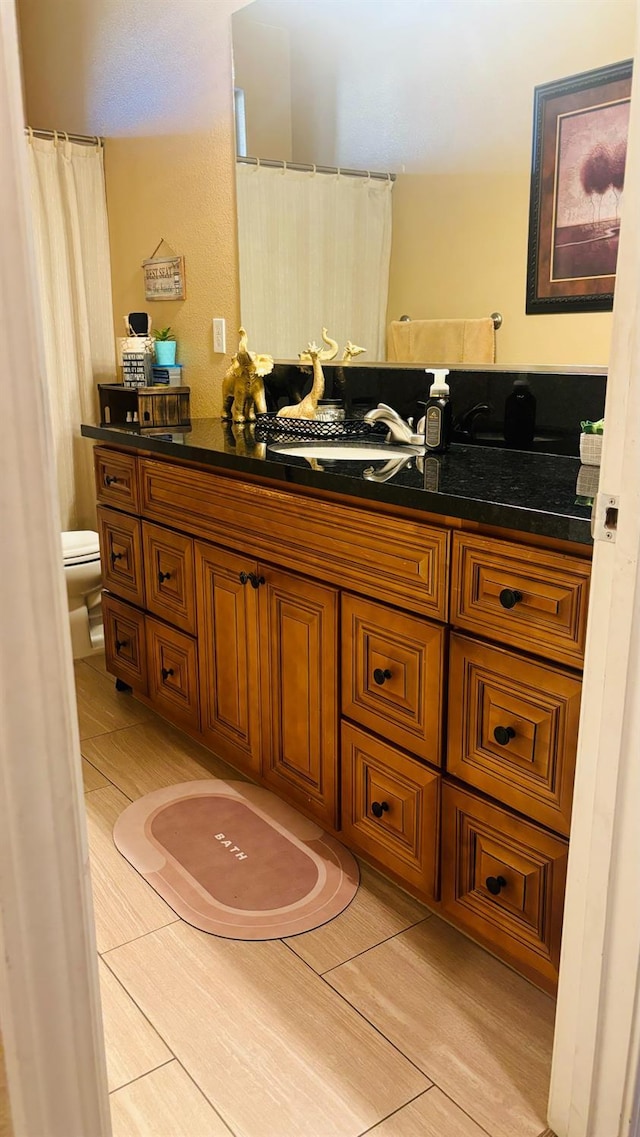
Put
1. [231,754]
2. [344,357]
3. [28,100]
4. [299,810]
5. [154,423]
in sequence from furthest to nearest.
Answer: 1. [28,100]
2. [154,423]
3. [344,357]
4. [231,754]
5. [299,810]

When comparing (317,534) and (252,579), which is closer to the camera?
(317,534)

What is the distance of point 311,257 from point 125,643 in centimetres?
129

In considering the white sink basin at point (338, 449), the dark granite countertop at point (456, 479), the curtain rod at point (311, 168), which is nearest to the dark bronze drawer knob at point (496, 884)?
the dark granite countertop at point (456, 479)

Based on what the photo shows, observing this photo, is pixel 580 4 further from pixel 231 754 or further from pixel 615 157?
pixel 231 754

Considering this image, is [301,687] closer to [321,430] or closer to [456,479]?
[456,479]

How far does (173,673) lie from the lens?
96.8 inches

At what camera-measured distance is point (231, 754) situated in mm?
2244

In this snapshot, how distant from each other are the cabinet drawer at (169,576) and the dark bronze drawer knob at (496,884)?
1.08 m

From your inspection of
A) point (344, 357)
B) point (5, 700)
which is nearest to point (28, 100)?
point (344, 357)

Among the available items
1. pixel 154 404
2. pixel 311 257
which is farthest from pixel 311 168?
pixel 154 404

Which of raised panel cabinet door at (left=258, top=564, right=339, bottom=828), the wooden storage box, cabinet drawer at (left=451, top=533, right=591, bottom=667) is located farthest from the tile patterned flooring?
the wooden storage box

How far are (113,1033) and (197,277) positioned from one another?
7.59 ft

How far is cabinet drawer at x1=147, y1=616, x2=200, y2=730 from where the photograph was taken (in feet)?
7.75

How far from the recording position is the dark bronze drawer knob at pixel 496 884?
1488 mm
